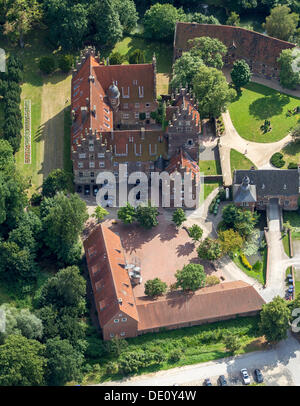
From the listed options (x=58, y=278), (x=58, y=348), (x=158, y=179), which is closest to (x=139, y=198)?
(x=158, y=179)

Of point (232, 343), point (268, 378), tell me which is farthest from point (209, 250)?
point (268, 378)

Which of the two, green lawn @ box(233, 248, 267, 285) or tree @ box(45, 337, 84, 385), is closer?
tree @ box(45, 337, 84, 385)

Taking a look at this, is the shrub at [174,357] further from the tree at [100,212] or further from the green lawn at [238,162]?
the green lawn at [238,162]

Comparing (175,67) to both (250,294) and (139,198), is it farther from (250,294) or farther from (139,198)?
(250,294)

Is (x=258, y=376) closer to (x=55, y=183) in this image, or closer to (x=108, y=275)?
(x=108, y=275)

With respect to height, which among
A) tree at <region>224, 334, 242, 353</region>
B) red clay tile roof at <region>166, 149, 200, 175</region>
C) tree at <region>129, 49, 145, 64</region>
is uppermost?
tree at <region>129, 49, 145, 64</region>

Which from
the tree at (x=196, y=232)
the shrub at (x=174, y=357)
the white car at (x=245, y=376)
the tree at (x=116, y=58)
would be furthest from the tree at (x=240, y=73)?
the white car at (x=245, y=376)

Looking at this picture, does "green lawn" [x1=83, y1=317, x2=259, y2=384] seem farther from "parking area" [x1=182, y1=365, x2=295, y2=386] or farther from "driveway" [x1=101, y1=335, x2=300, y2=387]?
"parking area" [x1=182, y1=365, x2=295, y2=386]

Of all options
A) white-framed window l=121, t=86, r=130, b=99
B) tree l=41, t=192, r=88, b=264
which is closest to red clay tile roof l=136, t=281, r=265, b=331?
tree l=41, t=192, r=88, b=264
